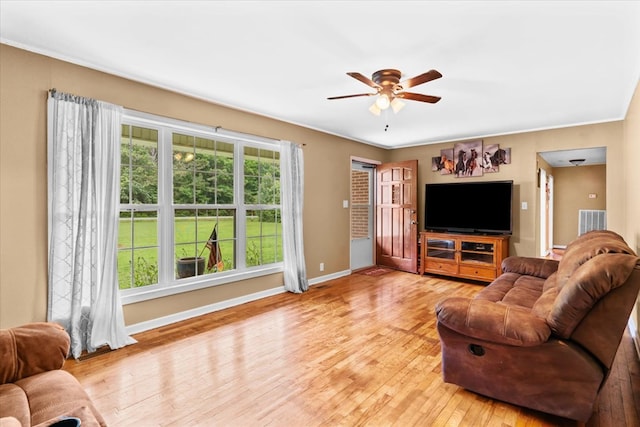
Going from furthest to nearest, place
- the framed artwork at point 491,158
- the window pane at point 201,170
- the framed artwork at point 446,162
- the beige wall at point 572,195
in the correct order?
the beige wall at point 572,195 < the framed artwork at point 446,162 < the framed artwork at point 491,158 < the window pane at point 201,170

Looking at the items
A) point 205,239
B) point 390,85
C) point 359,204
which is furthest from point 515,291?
point 359,204

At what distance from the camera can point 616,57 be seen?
2584mm

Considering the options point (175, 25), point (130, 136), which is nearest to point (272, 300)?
point (130, 136)

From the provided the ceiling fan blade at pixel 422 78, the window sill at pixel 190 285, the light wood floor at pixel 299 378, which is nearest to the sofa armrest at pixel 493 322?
the light wood floor at pixel 299 378

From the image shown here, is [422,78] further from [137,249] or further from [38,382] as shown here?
[137,249]

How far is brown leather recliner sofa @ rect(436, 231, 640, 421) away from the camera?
1.71 m

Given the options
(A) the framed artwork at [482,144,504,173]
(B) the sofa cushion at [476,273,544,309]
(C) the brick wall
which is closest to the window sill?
(C) the brick wall

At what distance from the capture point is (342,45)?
7.89ft

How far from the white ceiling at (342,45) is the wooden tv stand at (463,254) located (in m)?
2.15

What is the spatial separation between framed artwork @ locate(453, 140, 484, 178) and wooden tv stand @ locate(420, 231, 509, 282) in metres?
1.12

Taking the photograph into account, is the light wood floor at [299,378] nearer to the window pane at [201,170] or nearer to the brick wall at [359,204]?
the window pane at [201,170]

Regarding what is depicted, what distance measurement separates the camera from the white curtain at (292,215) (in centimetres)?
443

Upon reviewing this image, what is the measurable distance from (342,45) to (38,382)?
8.49 ft

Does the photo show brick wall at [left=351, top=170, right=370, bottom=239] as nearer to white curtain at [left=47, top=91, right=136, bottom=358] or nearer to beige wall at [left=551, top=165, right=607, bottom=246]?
white curtain at [left=47, top=91, right=136, bottom=358]
